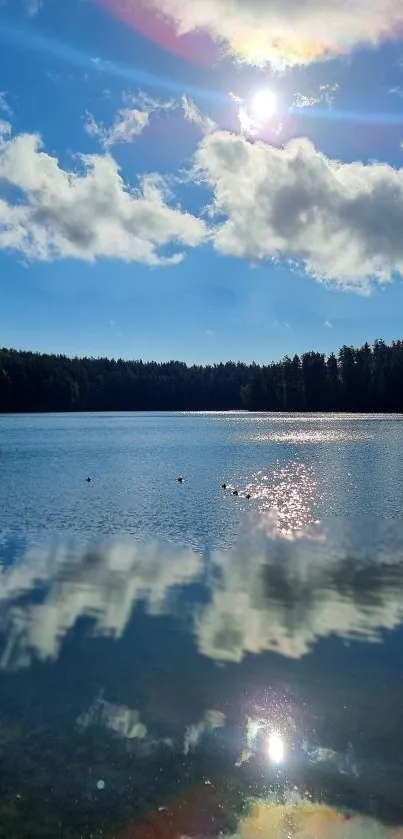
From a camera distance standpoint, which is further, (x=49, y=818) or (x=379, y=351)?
(x=379, y=351)

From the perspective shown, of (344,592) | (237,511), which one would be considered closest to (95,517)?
(237,511)

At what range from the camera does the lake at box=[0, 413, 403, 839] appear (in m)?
7.50

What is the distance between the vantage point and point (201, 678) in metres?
11.0

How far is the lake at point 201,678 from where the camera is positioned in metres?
7.50

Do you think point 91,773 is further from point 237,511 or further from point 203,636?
point 237,511

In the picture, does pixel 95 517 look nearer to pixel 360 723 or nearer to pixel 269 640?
pixel 269 640

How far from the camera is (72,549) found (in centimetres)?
2152

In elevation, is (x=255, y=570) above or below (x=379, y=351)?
below

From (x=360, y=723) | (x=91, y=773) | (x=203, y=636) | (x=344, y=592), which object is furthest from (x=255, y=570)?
(x=91, y=773)

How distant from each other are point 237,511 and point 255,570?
10798 mm

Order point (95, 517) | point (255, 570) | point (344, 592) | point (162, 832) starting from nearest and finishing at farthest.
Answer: point (162, 832), point (344, 592), point (255, 570), point (95, 517)

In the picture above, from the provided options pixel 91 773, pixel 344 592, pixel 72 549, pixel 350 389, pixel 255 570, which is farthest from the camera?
pixel 350 389

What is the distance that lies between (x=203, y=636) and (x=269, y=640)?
4.37 feet

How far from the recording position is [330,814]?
7.31m
